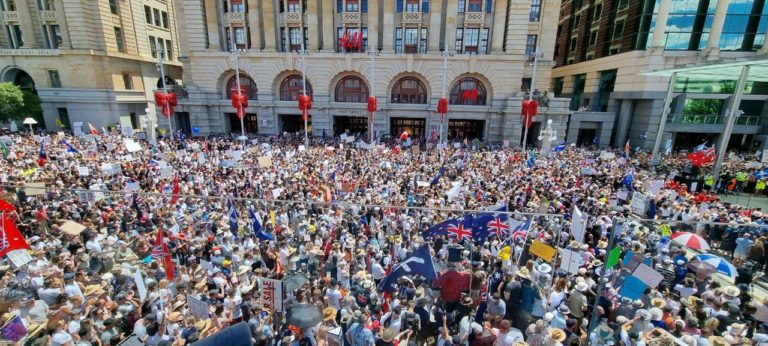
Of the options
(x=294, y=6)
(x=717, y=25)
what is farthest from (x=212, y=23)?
(x=717, y=25)

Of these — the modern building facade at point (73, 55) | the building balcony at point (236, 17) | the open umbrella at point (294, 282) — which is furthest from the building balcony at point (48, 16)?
the open umbrella at point (294, 282)

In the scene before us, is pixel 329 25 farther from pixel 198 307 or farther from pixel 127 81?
pixel 198 307

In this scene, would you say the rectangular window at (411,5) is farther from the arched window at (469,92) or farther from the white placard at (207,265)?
the white placard at (207,265)

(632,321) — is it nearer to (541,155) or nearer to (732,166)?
(541,155)

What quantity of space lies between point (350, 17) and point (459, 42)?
1194 cm

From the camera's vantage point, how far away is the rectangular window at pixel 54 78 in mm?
39375

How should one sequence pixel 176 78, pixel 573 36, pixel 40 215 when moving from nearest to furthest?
pixel 40 215 < pixel 573 36 < pixel 176 78

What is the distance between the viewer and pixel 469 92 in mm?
36656

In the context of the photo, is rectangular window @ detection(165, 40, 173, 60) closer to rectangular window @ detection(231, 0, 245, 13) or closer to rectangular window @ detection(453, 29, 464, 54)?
rectangular window @ detection(231, 0, 245, 13)

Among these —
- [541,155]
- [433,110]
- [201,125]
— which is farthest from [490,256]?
[201,125]

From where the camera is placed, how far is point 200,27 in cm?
3672

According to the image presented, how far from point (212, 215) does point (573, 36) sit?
164ft

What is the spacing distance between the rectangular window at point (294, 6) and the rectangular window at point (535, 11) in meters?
24.7

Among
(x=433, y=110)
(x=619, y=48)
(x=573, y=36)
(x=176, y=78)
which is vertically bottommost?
(x=433, y=110)
